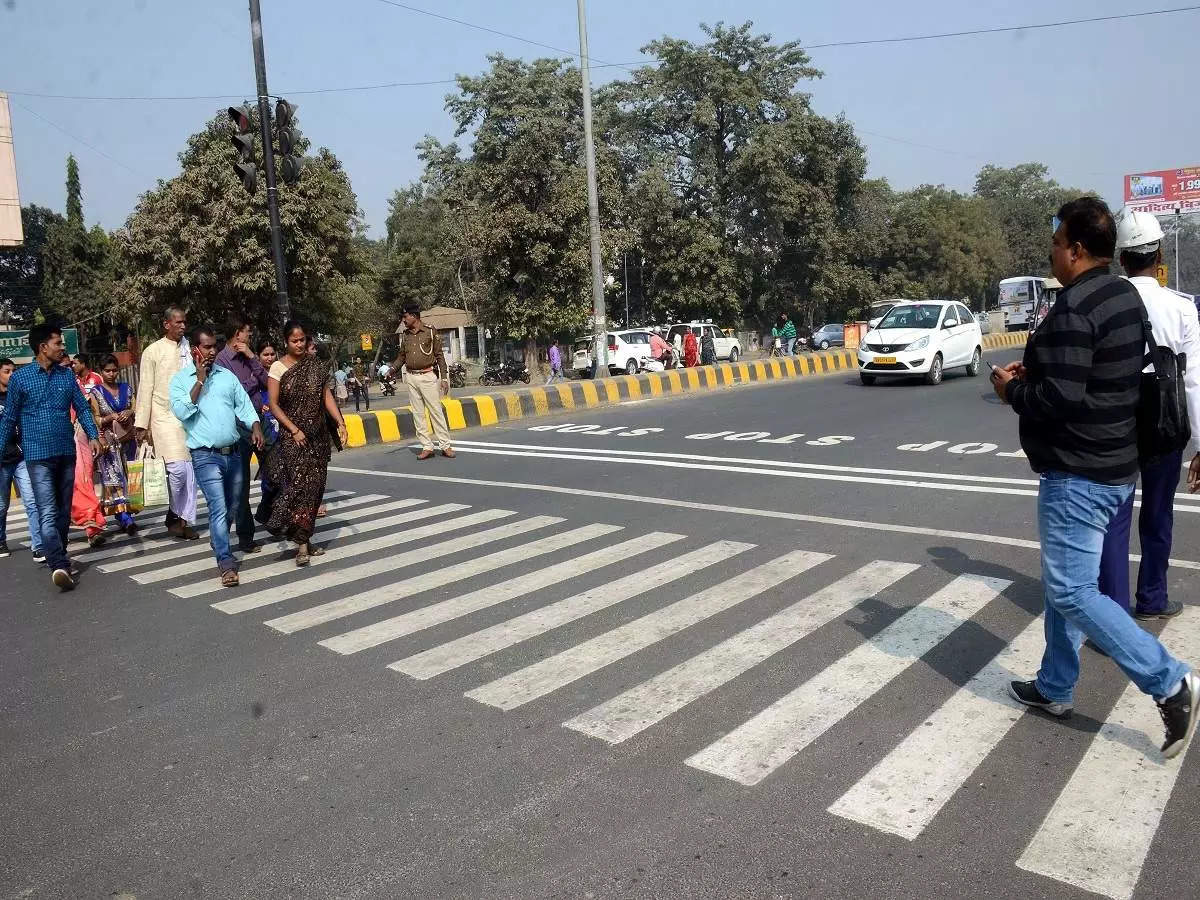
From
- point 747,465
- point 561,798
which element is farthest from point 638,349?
point 561,798

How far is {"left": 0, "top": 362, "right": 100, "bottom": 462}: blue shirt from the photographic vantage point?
6648 mm

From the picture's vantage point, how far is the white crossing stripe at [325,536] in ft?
22.6

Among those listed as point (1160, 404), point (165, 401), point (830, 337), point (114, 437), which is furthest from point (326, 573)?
point (830, 337)

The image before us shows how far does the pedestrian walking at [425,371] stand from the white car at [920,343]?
11.0 meters

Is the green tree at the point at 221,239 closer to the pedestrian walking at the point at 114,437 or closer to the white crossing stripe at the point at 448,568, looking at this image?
the pedestrian walking at the point at 114,437

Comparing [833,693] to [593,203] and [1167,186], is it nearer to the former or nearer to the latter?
[593,203]

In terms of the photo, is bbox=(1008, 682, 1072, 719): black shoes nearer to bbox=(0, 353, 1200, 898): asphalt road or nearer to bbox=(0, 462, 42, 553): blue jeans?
bbox=(0, 353, 1200, 898): asphalt road

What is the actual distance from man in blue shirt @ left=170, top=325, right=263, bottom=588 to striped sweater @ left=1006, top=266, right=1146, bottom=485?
198 inches

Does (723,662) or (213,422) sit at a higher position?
(213,422)

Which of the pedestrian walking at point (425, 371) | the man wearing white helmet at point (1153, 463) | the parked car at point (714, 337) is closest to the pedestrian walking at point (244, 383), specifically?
the pedestrian walking at point (425, 371)

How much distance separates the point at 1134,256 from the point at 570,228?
26.9 meters

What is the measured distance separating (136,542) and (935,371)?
1649cm

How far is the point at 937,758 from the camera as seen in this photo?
139 inches

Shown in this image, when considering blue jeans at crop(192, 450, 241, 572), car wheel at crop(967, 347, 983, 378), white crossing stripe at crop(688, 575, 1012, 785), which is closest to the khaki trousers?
blue jeans at crop(192, 450, 241, 572)
